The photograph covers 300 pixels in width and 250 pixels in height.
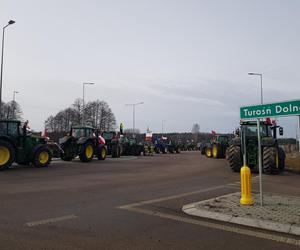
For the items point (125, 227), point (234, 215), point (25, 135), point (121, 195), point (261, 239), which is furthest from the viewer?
point (25, 135)

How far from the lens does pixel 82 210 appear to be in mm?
8531

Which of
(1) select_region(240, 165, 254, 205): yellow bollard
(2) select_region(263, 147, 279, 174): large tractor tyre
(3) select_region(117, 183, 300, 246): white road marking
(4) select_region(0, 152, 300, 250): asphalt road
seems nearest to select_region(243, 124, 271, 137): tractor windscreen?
(2) select_region(263, 147, 279, 174): large tractor tyre

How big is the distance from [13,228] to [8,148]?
11.4 metres

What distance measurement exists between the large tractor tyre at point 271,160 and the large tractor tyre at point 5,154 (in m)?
11.6

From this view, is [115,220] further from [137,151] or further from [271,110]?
[137,151]

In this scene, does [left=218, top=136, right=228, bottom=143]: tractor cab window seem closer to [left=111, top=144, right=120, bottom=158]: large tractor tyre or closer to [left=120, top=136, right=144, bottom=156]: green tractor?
[left=120, top=136, right=144, bottom=156]: green tractor

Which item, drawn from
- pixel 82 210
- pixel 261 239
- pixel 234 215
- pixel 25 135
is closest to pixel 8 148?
pixel 25 135

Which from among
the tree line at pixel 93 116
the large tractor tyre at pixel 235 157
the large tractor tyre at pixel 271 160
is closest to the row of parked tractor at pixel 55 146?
the large tractor tyre at pixel 235 157

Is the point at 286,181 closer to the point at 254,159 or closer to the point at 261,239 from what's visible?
the point at 254,159

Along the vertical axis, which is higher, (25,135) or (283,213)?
(25,135)

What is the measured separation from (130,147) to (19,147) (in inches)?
822

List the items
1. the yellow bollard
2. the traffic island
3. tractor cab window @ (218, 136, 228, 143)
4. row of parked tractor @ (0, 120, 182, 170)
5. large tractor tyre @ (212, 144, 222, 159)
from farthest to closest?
tractor cab window @ (218, 136, 228, 143)
large tractor tyre @ (212, 144, 222, 159)
row of parked tractor @ (0, 120, 182, 170)
the yellow bollard
the traffic island

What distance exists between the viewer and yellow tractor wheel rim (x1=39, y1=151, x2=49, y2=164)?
64.1 ft

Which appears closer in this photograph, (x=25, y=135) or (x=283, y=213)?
(x=283, y=213)
